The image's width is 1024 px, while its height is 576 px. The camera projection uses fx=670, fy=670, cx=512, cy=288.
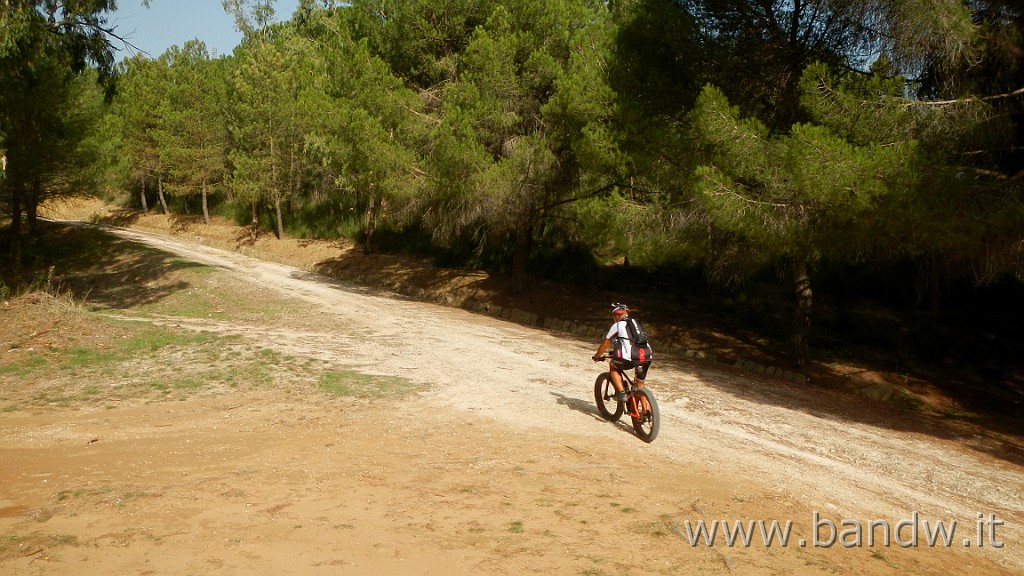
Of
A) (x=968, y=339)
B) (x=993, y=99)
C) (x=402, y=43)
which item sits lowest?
(x=968, y=339)

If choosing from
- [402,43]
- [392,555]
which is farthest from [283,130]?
[392,555]

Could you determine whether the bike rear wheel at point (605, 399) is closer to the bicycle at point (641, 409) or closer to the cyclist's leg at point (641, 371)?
the bicycle at point (641, 409)

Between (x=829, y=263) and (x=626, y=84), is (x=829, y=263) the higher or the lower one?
the lower one

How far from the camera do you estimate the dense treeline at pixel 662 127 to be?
1045 cm

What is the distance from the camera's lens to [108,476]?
6578 millimetres

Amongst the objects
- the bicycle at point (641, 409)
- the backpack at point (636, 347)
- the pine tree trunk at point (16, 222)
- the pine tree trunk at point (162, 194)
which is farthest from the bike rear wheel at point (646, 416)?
the pine tree trunk at point (162, 194)

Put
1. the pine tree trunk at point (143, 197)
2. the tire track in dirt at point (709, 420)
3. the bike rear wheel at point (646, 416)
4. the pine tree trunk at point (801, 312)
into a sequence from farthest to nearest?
the pine tree trunk at point (143, 197) → the pine tree trunk at point (801, 312) → the bike rear wheel at point (646, 416) → the tire track in dirt at point (709, 420)

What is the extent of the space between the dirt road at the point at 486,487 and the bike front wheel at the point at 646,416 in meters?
0.18

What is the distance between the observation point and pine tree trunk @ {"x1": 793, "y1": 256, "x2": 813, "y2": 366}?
1508cm

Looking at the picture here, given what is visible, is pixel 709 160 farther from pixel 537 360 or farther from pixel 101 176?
pixel 101 176

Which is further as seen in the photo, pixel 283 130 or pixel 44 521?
pixel 283 130

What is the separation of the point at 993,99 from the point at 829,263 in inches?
403

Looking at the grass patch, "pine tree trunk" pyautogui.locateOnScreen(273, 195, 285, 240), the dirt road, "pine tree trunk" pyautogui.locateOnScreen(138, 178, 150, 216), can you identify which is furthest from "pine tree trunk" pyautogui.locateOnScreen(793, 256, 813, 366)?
"pine tree trunk" pyautogui.locateOnScreen(138, 178, 150, 216)

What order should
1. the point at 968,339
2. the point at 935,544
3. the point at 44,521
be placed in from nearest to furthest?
1. the point at 44,521
2. the point at 935,544
3. the point at 968,339
